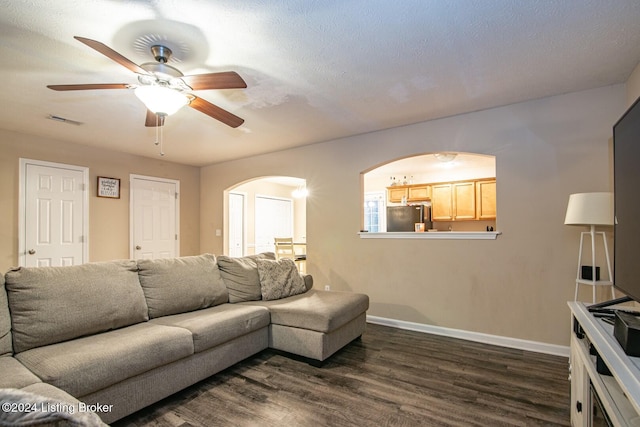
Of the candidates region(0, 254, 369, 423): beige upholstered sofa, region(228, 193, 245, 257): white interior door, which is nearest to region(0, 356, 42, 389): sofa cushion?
region(0, 254, 369, 423): beige upholstered sofa

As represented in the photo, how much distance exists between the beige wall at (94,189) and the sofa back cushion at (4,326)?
2656mm

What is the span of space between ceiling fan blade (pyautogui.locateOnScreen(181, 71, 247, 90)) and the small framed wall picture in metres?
3.47

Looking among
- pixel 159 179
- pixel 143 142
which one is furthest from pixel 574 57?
pixel 159 179

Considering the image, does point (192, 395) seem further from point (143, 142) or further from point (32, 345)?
point (143, 142)

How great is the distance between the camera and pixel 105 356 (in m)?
1.79

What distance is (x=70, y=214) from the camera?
14.2 feet

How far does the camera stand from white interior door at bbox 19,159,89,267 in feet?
13.0

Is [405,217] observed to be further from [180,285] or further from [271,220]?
[271,220]

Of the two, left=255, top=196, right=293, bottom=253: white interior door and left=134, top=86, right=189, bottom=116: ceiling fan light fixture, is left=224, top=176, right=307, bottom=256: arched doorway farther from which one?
left=134, top=86, right=189, bottom=116: ceiling fan light fixture

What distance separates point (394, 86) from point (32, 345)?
315 cm

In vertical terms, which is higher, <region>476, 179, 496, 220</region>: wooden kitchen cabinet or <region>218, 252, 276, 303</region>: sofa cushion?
<region>476, 179, 496, 220</region>: wooden kitchen cabinet

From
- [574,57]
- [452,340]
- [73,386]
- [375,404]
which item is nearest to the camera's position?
[73,386]

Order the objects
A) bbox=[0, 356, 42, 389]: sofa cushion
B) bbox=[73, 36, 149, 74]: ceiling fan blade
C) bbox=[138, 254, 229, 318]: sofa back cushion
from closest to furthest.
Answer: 1. bbox=[0, 356, 42, 389]: sofa cushion
2. bbox=[73, 36, 149, 74]: ceiling fan blade
3. bbox=[138, 254, 229, 318]: sofa back cushion

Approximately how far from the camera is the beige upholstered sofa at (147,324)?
5.72 ft
